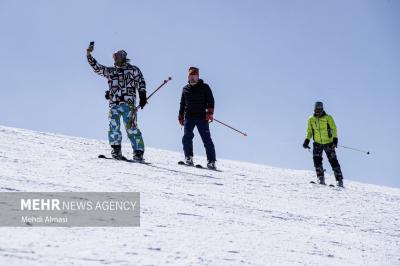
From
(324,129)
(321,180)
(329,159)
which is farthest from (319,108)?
(321,180)

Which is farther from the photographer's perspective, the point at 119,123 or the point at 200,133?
the point at 200,133

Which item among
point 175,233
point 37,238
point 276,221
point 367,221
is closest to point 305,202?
point 367,221

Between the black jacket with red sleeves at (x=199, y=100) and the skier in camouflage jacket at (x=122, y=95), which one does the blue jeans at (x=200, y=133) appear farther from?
the skier in camouflage jacket at (x=122, y=95)

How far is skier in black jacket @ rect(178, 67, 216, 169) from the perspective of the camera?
9.47 metres

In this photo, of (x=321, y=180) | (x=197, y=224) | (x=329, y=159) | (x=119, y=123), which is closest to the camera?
(x=197, y=224)

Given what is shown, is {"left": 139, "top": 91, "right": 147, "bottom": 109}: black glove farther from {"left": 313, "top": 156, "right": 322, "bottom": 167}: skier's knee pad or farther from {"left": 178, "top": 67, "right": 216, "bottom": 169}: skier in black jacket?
{"left": 313, "top": 156, "right": 322, "bottom": 167}: skier's knee pad

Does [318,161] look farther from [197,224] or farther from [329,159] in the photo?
[197,224]

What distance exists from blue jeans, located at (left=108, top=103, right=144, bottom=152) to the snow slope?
2.06 ft

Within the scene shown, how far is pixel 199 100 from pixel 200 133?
632mm

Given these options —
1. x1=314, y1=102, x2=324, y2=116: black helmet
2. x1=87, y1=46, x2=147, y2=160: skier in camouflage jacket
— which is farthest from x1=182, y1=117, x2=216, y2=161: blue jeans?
x1=314, y1=102, x2=324, y2=116: black helmet

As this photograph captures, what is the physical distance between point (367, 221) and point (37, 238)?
4172 mm

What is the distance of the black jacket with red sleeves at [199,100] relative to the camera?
31.1 feet

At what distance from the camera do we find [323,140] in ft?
33.3

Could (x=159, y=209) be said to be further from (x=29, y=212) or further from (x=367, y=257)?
(x=367, y=257)
